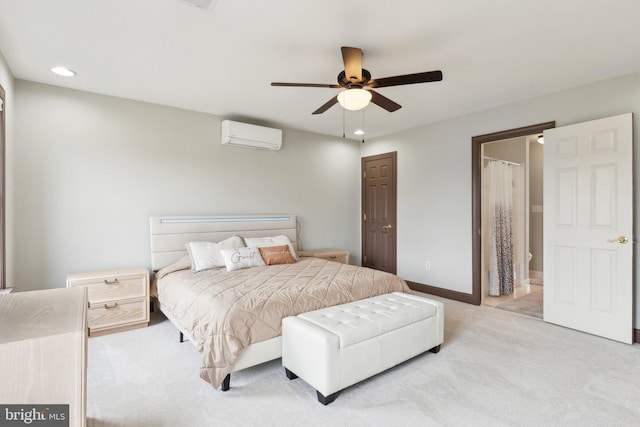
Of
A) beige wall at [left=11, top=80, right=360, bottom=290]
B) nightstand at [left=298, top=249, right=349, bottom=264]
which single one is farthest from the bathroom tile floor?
beige wall at [left=11, top=80, right=360, bottom=290]

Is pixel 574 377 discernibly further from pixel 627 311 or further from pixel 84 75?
pixel 84 75

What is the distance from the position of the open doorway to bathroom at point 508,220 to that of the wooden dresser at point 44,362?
419 centimetres

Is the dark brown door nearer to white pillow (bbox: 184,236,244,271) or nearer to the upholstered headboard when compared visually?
the upholstered headboard

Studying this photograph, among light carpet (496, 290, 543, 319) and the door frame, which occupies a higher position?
the door frame

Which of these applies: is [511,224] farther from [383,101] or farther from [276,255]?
[276,255]

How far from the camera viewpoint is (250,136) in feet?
14.1

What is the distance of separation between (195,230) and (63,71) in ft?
6.65

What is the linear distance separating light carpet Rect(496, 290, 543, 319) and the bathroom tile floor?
78 mm

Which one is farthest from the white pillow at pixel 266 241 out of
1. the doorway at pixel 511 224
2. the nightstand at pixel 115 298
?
the doorway at pixel 511 224

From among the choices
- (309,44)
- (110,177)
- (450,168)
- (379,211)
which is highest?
(309,44)

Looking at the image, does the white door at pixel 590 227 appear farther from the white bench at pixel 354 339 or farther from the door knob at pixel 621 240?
the white bench at pixel 354 339

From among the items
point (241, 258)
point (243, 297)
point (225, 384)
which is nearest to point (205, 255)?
point (241, 258)

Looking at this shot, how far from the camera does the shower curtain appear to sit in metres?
4.62

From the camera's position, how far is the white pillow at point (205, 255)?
3.49m
